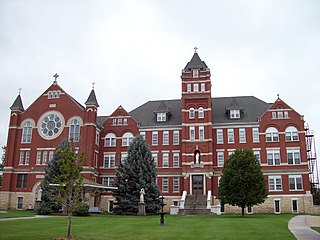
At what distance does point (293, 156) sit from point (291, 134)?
298cm

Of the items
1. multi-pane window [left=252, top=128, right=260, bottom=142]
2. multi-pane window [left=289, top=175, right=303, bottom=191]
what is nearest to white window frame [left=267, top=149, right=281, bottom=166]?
multi-pane window [left=252, top=128, right=260, bottom=142]

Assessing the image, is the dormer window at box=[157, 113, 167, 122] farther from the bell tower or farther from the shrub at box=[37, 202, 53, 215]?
the shrub at box=[37, 202, 53, 215]

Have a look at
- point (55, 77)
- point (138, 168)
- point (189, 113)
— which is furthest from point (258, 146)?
point (55, 77)

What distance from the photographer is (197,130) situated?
5059 cm

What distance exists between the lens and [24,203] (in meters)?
49.6

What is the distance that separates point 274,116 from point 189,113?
11.6 meters

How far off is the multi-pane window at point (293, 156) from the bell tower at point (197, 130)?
34.0ft

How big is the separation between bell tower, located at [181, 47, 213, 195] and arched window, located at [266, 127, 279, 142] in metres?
7.87

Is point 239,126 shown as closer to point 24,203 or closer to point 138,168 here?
point 138,168

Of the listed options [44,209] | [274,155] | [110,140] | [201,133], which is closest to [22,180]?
[110,140]

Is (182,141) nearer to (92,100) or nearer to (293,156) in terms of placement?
(92,100)

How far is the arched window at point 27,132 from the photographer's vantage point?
52469 millimetres

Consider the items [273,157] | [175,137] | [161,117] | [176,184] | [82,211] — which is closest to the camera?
[82,211]

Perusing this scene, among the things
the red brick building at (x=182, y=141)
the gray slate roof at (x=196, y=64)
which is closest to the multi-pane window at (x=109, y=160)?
the red brick building at (x=182, y=141)
